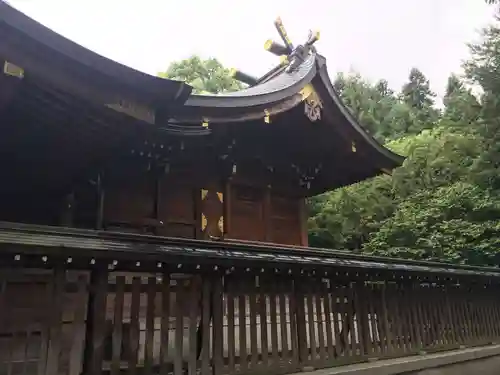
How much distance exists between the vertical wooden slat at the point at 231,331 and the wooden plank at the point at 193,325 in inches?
16.1

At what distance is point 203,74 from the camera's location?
34250 mm

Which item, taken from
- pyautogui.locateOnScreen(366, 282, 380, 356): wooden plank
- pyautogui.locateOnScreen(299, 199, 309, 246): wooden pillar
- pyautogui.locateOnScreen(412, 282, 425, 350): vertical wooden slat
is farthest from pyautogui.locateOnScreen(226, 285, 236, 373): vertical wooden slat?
pyautogui.locateOnScreen(299, 199, 309, 246): wooden pillar

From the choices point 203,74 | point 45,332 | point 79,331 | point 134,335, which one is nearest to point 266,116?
point 134,335

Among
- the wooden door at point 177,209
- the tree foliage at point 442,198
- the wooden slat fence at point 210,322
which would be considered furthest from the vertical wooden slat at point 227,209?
the tree foliage at point 442,198

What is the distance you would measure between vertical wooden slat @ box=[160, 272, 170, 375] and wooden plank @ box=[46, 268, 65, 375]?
38.5 inches

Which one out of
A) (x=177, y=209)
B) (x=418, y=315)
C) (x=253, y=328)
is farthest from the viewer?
(x=177, y=209)

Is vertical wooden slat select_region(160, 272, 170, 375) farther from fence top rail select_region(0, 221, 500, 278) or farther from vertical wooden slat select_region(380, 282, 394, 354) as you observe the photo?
vertical wooden slat select_region(380, 282, 394, 354)

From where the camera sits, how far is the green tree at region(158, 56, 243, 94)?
32375mm

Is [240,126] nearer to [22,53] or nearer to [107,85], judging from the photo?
[107,85]

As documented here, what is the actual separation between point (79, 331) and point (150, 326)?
26.6 inches

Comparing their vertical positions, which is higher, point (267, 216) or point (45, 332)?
A: point (267, 216)

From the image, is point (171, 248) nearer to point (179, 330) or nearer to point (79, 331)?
point (179, 330)

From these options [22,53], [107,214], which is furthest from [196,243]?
[107,214]

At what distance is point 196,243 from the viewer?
4.80 metres
